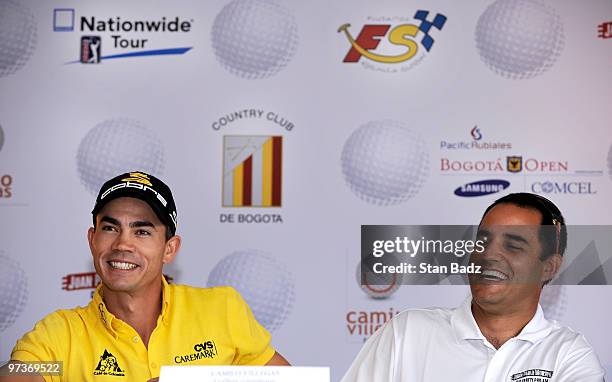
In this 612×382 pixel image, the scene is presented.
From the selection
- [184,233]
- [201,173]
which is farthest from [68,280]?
[201,173]

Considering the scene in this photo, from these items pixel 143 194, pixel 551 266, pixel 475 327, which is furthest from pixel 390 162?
pixel 143 194

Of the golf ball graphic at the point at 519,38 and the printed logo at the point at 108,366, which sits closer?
the printed logo at the point at 108,366

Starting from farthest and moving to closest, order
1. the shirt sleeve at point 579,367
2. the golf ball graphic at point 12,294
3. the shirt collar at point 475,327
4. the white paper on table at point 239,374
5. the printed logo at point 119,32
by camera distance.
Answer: the printed logo at point 119,32, the golf ball graphic at point 12,294, the shirt collar at point 475,327, the shirt sleeve at point 579,367, the white paper on table at point 239,374

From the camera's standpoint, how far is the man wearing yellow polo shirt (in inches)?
64.0

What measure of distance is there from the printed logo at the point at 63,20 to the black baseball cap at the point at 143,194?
111cm

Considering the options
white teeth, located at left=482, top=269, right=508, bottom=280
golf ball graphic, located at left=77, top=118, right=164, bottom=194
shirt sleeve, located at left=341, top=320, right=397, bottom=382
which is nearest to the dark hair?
white teeth, located at left=482, top=269, right=508, bottom=280

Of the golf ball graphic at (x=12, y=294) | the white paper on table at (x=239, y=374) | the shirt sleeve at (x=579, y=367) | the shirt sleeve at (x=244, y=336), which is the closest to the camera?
the white paper on table at (x=239, y=374)

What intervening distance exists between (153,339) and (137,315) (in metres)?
0.07

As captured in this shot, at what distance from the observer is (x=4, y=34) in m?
2.62

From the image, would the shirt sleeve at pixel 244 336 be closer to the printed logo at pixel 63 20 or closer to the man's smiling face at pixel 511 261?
the man's smiling face at pixel 511 261

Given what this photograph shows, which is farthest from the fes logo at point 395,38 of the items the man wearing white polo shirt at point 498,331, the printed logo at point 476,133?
the man wearing white polo shirt at point 498,331

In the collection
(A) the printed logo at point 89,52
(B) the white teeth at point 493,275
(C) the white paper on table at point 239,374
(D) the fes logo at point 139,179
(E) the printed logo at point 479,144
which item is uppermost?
(A) the printed logo at point 89,52

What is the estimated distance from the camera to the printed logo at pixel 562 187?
2535 millimetres

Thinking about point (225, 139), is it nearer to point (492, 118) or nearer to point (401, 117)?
point (401, 117)
